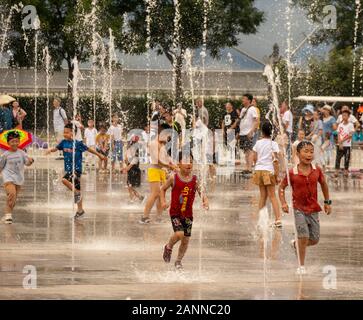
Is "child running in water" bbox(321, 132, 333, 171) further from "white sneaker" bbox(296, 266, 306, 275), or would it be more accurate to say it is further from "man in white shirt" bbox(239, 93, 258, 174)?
"white sneaker" bbox(296, 266, 306, 275)

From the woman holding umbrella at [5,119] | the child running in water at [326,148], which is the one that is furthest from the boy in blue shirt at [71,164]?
the child running in water at [326,148]

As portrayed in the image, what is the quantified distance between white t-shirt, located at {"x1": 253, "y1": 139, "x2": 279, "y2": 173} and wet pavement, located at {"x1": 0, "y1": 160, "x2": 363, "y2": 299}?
809 mm

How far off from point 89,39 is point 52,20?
5.90 feet

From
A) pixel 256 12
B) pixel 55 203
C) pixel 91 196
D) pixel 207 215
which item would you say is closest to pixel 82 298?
pixel 207 215

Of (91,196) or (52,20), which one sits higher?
(52,20)

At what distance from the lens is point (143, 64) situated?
2916 inches

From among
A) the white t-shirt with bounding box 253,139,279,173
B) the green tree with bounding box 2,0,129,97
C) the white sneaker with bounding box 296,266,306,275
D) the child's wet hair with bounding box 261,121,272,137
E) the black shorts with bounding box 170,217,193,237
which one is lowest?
the white sneaker with bounding box 296,266,306,275

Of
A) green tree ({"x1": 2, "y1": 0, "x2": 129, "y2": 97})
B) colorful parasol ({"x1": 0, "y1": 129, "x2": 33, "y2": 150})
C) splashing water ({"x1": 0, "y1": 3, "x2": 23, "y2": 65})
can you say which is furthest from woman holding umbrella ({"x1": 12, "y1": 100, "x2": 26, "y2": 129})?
green tree ({"x1": 2, "y1": 0, "x2": 129, "y2": 97})

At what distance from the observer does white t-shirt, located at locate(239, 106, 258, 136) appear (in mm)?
24641

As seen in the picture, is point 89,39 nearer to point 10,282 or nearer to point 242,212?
point 242,212

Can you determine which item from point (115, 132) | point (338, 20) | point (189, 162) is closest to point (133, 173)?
point (189, 162)

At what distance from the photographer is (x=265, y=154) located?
623 inches

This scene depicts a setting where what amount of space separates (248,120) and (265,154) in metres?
9.00

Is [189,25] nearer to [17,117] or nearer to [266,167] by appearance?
[17,117]
